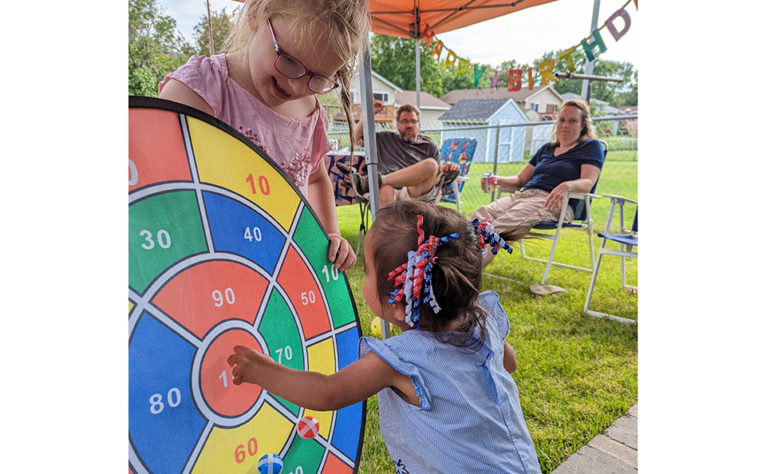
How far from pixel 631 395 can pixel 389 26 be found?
3.81m

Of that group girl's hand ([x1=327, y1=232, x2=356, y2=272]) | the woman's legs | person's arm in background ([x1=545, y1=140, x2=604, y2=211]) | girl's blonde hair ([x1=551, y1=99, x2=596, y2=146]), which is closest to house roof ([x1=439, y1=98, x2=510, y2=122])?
girl's blonde hair ([x1=551, y1=99, x2=596, y2=146])

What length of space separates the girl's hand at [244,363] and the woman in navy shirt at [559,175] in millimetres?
3189

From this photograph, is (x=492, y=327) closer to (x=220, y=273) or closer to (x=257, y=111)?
(x=220, y=273)

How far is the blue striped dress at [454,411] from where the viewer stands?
1.01m

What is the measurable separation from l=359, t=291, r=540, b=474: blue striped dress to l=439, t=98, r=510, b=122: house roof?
29902 mm

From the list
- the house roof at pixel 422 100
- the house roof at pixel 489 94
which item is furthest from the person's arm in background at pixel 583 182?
the house roof at pixel 422 100

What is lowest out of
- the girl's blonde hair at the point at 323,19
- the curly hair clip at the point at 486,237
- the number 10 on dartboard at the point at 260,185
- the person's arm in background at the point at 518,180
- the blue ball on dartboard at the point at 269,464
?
the blue ball on dartboard at the point at 269,464

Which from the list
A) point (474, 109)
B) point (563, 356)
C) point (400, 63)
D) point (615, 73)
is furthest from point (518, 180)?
point (400, 63)

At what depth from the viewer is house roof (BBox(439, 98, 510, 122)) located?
30117mm

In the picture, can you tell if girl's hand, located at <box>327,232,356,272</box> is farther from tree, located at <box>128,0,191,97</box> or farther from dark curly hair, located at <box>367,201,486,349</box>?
tree, located at <box>128,0,191,97</box>

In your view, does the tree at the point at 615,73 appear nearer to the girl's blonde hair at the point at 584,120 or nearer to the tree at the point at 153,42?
the girl's blonde hair at the point at 584,120

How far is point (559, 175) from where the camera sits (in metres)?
4.22

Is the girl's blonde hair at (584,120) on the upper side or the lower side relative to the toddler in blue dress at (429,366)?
upper
